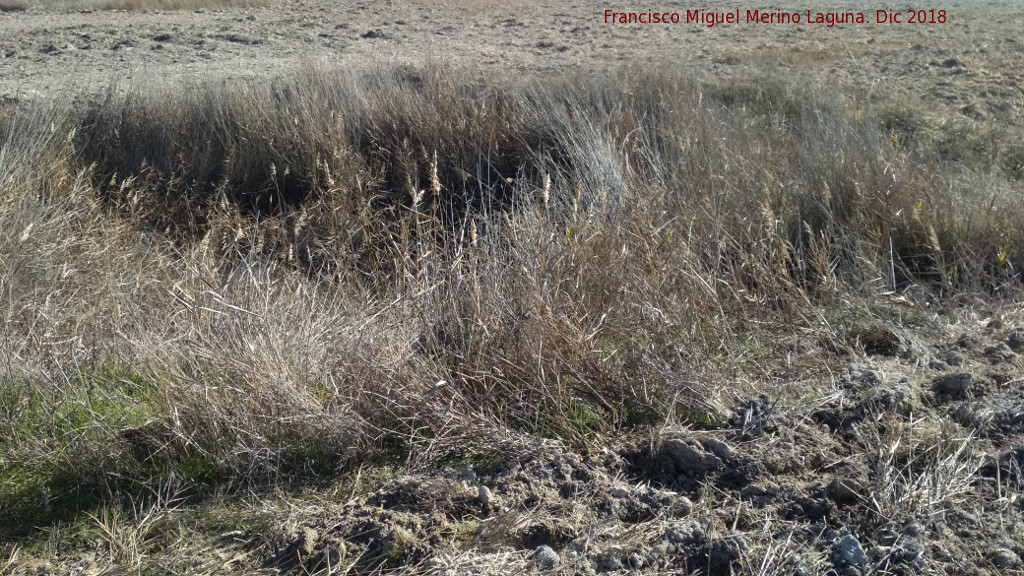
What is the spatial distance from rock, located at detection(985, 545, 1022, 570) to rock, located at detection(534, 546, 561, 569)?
1286 mm

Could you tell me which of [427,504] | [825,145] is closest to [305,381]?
[427,504]

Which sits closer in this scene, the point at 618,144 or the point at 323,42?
the point at 618,144

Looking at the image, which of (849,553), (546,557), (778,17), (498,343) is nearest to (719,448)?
(849,553)

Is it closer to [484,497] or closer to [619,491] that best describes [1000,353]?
[619,491]

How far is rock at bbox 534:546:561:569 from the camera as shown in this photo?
2379 mm

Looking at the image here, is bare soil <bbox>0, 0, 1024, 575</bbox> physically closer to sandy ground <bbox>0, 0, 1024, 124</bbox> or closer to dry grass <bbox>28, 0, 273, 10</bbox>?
sandy ground <bbox>0, 0, 1024, 124</bbox>

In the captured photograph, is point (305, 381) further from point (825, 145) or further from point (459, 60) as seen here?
point (459, 60)

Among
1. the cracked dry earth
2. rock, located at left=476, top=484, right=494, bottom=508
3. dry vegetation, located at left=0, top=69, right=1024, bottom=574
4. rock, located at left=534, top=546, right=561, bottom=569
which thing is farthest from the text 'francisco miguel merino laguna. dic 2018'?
rock, located at left=534, top=546, right=561, bottom=569

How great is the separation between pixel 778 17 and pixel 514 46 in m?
6.46

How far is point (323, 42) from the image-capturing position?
13.1 metres

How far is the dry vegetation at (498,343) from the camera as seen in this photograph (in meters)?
2.74

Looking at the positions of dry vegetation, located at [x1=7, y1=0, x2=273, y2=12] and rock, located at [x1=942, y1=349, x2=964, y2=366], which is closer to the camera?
rock, located at [x1=942, y1=349, x2=964, y2=366]

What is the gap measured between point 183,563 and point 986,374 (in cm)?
318

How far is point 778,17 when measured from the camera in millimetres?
16047
